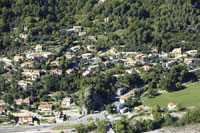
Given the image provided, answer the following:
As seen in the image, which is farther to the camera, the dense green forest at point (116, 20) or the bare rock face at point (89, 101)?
the dense green forest at point (116, 20)

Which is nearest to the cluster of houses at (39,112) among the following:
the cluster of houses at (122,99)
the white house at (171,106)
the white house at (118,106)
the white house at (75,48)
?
the white house at (118,106)

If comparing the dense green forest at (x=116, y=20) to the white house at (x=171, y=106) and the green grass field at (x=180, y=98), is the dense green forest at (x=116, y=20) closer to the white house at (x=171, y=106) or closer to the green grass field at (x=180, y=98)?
the green grass field at (x=180, y=98)

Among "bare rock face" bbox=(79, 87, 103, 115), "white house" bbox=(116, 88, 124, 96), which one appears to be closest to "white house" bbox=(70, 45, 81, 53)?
"white house" bbox=(116, 88, 124, 96)

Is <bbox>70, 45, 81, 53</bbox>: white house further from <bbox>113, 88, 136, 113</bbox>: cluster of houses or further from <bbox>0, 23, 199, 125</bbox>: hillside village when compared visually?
<bbox>113, 88, 136, 113</bbox>: cluster of houses

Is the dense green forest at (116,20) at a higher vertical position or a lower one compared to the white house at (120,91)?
higher

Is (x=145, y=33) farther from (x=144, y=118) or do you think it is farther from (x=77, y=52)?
(x=144, y=118)

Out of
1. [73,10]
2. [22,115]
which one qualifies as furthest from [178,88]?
[73,10]
